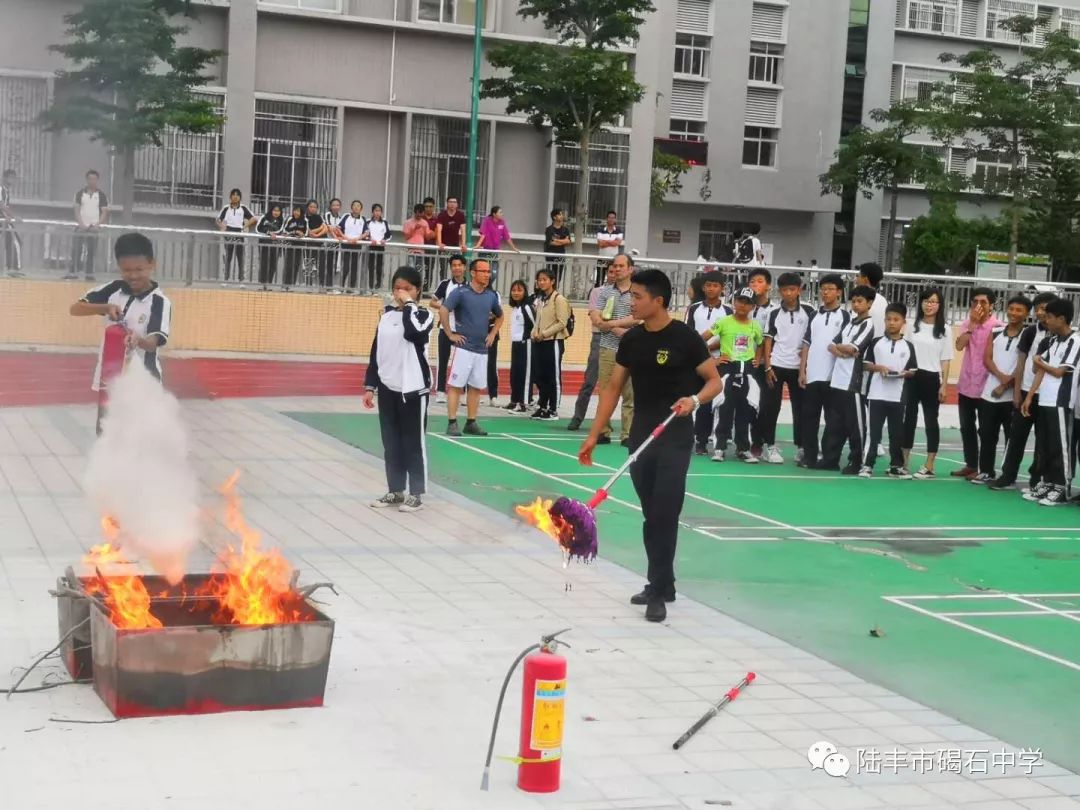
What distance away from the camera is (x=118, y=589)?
673 cm

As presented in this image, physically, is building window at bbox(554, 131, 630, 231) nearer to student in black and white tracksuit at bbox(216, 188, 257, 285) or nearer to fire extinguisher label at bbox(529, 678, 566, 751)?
student in black and white tracksuit at bbox(216, 188, 257, 285)

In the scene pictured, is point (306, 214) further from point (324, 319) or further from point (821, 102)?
point (821, 102)

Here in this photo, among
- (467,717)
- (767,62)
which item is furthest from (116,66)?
(767,62)

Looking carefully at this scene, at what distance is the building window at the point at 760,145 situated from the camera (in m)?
55.6

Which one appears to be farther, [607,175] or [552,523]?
[607,175]

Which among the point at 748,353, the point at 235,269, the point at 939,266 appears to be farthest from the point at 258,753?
the point at 939,266

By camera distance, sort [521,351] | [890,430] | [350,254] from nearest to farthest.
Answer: [890,430]
[521,351]
[350,254]

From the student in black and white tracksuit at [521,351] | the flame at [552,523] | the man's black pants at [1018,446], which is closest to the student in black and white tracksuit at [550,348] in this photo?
the student in black and white tracksuit at [521,351]

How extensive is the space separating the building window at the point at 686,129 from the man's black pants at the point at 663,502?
46291mm

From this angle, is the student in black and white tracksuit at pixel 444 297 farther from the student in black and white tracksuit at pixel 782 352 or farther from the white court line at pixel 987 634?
the white court line at pixel 987 634

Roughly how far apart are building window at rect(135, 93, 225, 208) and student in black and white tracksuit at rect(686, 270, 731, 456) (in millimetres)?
12959

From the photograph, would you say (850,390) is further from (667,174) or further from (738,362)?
(667,174)

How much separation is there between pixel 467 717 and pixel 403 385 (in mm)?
5674

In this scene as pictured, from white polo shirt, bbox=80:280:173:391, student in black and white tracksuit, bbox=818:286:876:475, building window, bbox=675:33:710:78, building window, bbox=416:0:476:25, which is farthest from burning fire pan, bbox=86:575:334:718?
building window, bbox=675:33:710:78
